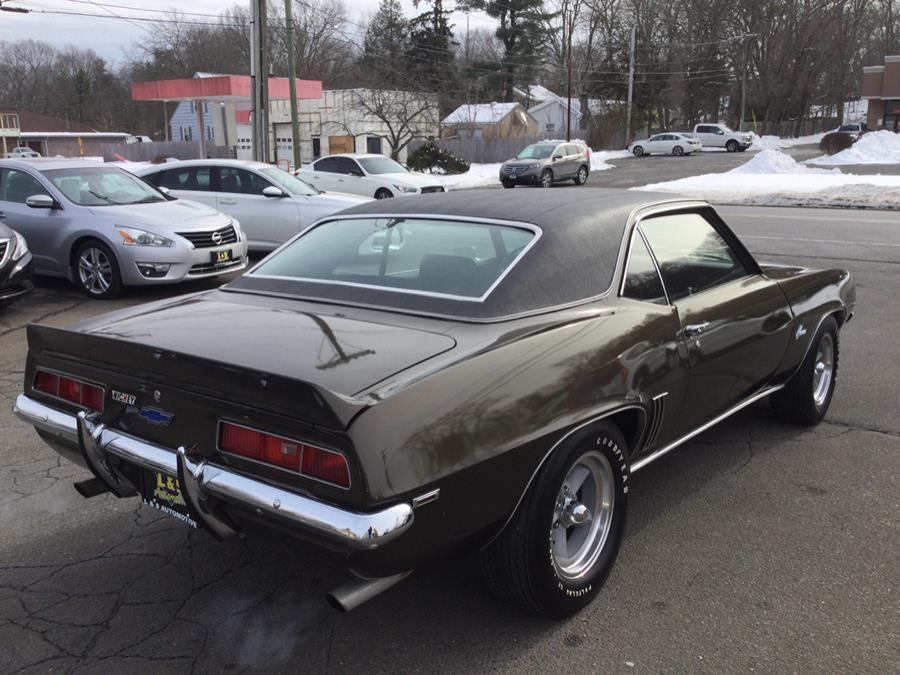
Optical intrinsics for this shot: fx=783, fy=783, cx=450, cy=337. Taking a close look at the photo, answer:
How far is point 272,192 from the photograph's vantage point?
38.1 ft

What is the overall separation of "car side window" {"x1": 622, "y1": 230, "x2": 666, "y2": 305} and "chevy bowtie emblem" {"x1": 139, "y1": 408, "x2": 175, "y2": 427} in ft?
6.25

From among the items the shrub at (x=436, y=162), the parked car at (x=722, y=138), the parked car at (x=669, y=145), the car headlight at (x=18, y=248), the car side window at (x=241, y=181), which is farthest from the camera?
the parked car at (x=722, y=138)

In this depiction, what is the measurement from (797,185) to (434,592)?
25735 millimetres

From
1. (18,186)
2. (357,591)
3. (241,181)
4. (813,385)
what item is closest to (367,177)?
(241,181)

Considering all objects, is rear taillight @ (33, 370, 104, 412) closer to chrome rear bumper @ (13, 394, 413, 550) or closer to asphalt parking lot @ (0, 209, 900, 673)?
chrome rear bumper @ (13, 394, 413, 550)

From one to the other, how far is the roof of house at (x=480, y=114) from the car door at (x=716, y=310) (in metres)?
52.5

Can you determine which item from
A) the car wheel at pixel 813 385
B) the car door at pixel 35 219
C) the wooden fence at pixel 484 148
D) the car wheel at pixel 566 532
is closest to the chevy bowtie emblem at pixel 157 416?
the car wheel at pixel 566 532

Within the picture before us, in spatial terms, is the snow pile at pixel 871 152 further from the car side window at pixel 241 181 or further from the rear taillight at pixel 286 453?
the rear taillight at pixel 286 453

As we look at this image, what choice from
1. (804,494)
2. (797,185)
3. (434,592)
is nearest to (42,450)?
(434,592)

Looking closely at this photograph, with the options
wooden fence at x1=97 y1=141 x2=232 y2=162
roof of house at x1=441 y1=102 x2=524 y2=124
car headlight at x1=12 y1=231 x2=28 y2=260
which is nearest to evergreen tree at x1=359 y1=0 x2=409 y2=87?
roof of house at x1=441 y1=102 x2=524 y2=124

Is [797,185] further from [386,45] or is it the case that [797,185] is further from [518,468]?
[386,45]

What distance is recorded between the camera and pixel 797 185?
25391 millimetres

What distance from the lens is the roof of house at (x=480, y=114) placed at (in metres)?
55.4

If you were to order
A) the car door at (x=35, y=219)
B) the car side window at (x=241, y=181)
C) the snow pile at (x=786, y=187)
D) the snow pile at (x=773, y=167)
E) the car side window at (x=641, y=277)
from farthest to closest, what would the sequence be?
the snow pile at (x=773, y=167) → the snow pile at (x=786, y=187) → the car side window at (x=241, y=181) → the car door at (x=35, y=219) → the car side window at (x=641, y=277)
